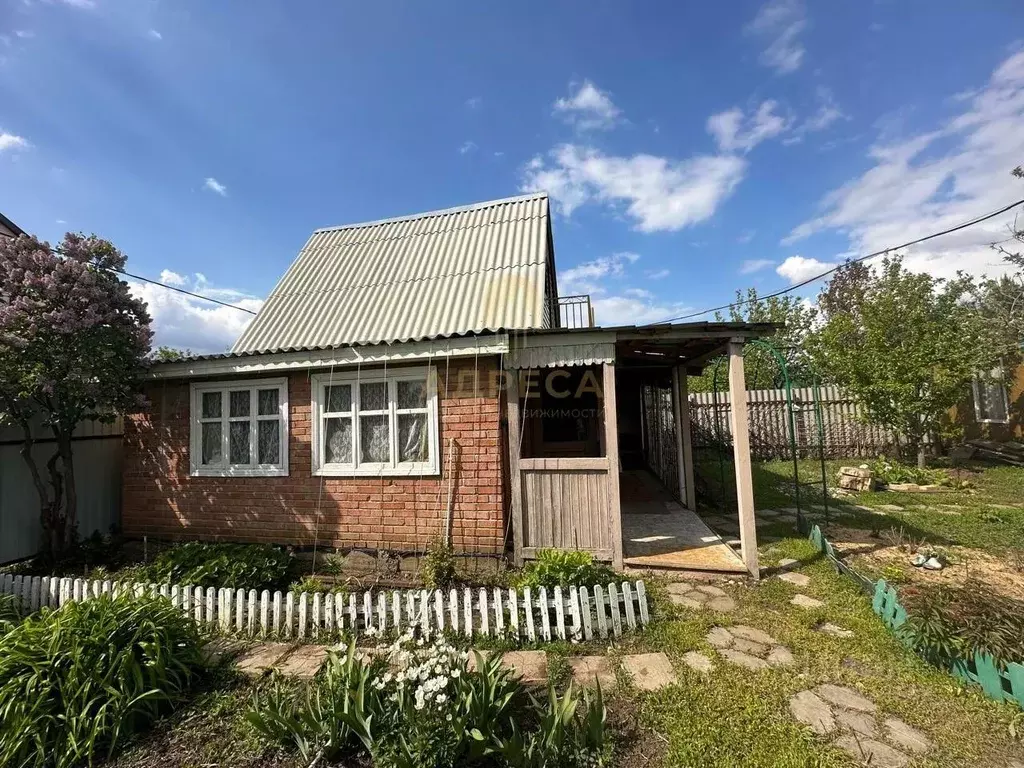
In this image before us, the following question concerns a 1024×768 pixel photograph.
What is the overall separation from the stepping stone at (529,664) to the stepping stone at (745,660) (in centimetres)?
145

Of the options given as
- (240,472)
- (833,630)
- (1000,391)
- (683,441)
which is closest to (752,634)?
(833,630)

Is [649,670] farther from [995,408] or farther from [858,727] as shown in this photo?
[995,408]

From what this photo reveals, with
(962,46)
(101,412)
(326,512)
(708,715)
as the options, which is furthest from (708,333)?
(101,412)

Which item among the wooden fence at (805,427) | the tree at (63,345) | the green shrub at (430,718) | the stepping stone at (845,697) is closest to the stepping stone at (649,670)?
the green shrub at (430,718)

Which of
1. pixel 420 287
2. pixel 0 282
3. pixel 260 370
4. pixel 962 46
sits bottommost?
pixel 260 370

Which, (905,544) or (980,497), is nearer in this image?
(905,544)

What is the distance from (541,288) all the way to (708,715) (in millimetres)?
6956

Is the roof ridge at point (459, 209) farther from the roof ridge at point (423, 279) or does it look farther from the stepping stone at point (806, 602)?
the stepping stone at point (806, 602)

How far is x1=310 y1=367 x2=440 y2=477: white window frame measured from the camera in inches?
233

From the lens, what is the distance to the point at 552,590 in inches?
162

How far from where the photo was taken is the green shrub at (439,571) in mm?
4742

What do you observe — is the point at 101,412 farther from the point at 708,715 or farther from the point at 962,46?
the point at 962,46

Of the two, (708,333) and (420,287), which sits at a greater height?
(420,287)

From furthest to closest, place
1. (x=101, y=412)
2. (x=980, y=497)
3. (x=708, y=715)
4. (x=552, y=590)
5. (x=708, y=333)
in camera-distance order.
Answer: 1. (x=980, y=497)
2. (x=101, y=412)
3. (x=708, y=333)
4. (x=552, y=590)
5. (x=708, y=715)
